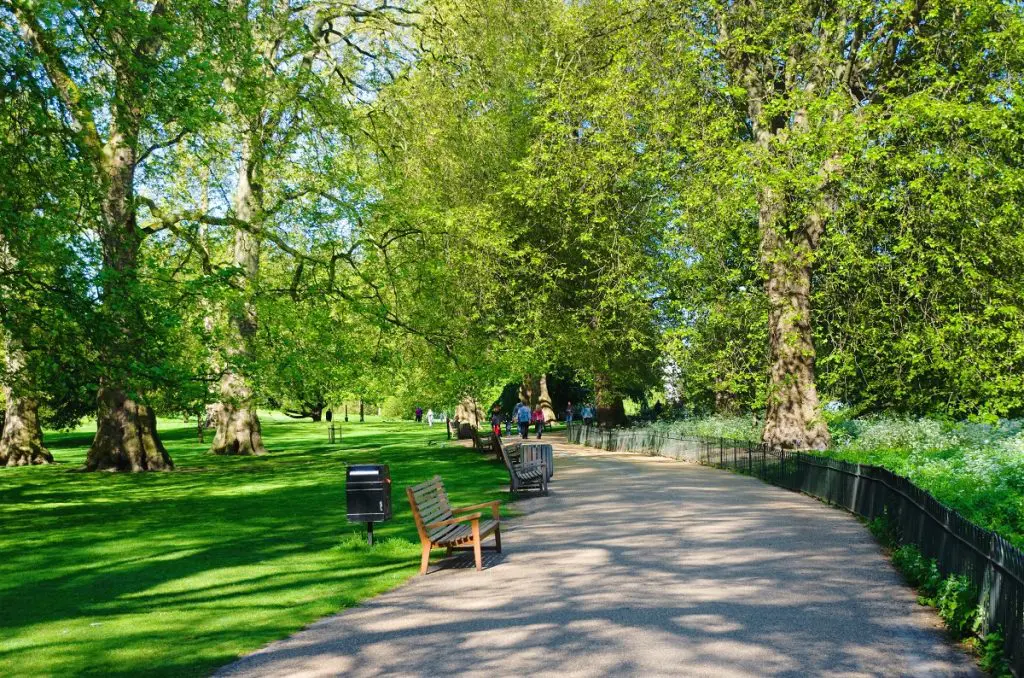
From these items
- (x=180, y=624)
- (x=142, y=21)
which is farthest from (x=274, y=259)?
(x=180, y=624)

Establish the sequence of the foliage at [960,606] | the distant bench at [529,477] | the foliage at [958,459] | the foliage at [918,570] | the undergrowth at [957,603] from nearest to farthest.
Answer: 1. the undergrowth at [957,603]
2. the foliage at [960,606]
3. the foliage at [918,570]
4. the foliage at [958,459]
5. the distant bench at [529,477]

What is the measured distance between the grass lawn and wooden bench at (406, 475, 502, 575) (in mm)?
498

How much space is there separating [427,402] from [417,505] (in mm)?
18885

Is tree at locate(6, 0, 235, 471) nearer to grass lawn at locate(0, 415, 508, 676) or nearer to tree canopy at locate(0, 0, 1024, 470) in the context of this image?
tree canopy at locate(0, 0, 1024, 470)

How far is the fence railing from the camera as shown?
678 cm

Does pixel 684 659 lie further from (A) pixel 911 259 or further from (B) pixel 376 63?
(B) pixel 376 63

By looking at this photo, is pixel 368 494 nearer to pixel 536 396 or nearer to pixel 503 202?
pixel 503 202

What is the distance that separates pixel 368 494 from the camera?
12711 millimetres


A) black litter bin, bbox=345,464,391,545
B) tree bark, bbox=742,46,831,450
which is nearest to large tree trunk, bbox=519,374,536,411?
tree bark, bbox=742,46,831,450

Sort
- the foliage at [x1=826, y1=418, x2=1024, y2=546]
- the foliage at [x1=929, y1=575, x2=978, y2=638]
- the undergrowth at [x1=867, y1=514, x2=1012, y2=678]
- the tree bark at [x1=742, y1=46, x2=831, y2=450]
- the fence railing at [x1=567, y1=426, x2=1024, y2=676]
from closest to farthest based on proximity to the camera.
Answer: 1. the fence railing at [x1=567, y1=426, x2=1024, y2=676]
2. the undergrowth at [x1=867, y1=514, x2=1012, y2=678]
3. the foliage at [x1=929, y1=575, x2=978, y2=638]
4. the foliage at [x1=826, y1=418, x2=1024, y2=546]
5. the tree bark at [x1=742, y1=46, x2=831, y2=450]

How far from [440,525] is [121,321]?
8119 mm

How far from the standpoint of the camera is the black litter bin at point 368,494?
12.7m

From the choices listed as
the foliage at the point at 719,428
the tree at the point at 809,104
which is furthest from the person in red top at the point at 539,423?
the tree at the point at 809,104

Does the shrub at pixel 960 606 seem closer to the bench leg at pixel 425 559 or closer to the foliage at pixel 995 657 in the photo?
the foliage at pixel 995 657
